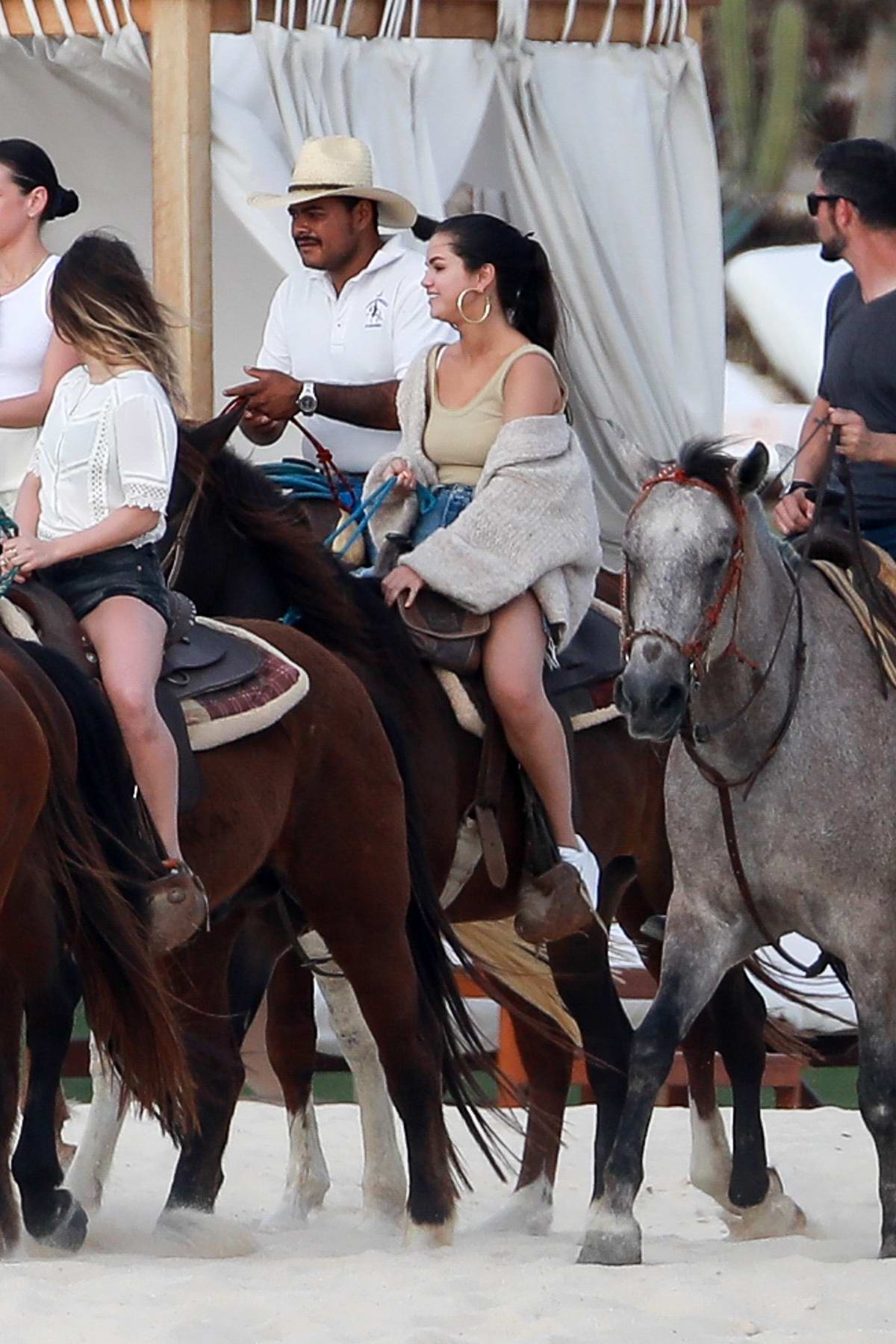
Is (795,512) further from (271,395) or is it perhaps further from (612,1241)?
(612,1241)

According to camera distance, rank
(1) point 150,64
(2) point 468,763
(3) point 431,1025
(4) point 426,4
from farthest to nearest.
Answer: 1. (4) point 426,4
2. (1) point 150,64
3. (2) point 468,763
4. (3) point 431,1025

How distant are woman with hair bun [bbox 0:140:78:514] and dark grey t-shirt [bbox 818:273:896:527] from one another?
1754 millimetres

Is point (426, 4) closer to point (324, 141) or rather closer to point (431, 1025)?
point (324, 141)

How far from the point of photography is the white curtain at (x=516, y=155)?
7621 mm

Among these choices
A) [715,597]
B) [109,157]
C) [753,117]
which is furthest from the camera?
[753,117]

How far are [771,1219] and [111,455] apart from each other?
2624mm

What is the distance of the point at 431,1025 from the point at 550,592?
3.41 ft

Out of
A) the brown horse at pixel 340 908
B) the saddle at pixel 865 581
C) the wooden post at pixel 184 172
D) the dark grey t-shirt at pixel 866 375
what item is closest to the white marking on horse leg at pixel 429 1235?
the brown horse at pixel 340 908

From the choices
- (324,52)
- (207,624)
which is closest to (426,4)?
(324,52)

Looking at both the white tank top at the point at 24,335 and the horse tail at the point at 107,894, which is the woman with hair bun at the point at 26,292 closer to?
the white tank top at the point at 24,335

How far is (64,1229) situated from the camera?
448 centimetres

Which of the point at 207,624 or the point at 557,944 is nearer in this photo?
the point at 207,624

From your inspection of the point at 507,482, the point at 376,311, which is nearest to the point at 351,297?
the point at 376,311

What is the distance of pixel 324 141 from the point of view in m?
6.25
